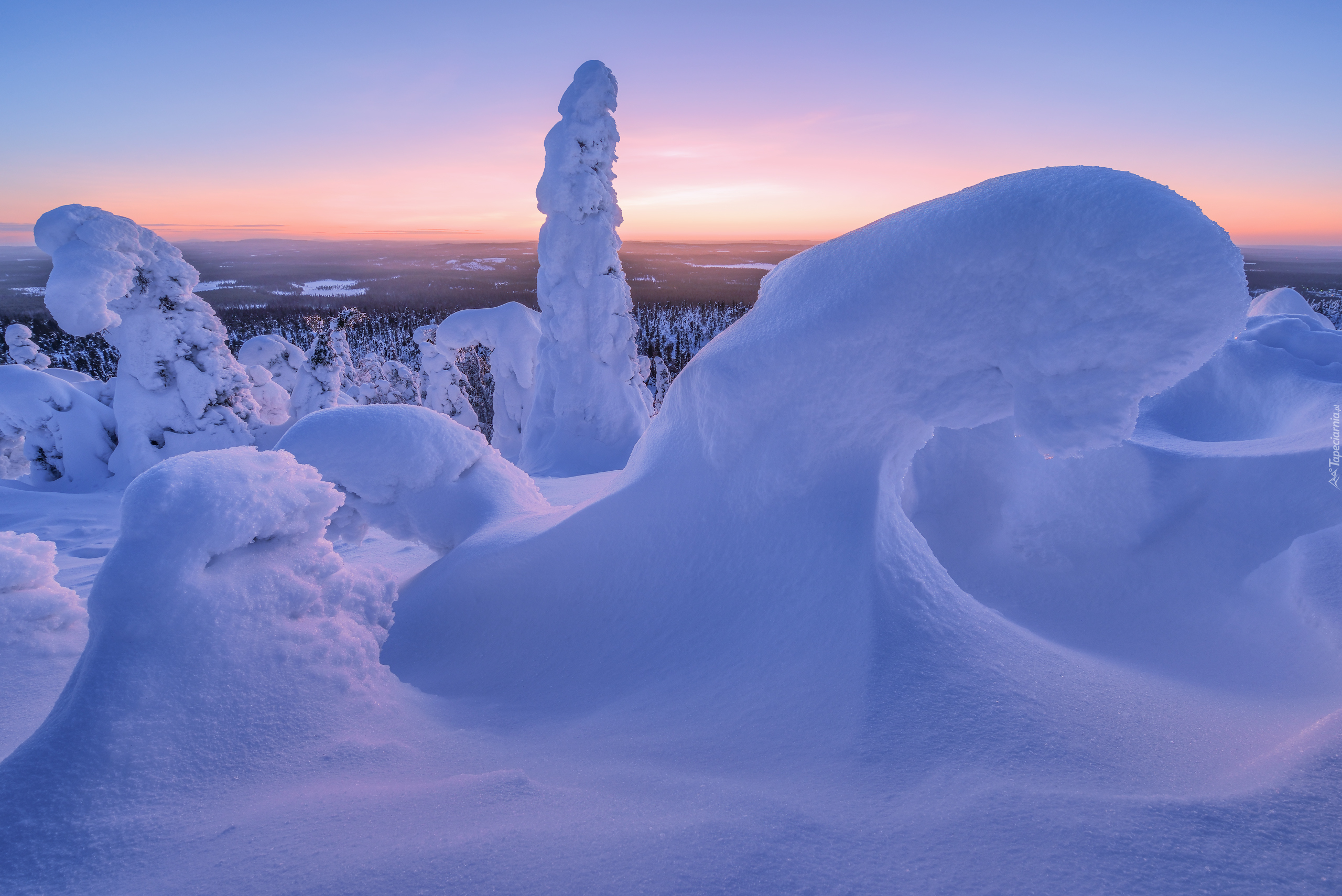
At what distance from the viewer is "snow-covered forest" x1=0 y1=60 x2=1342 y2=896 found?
71.2 inches

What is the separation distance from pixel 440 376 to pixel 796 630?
75.4 ft

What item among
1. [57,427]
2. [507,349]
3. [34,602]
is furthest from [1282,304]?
[57,427]

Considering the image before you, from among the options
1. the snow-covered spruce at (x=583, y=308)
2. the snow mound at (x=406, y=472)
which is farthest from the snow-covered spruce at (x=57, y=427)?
the snow mound at (x=406, y=472)

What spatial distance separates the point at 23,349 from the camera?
21625mm

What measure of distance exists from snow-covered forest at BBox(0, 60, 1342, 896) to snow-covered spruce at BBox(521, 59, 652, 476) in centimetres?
1067

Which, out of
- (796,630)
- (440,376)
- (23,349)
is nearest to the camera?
(796,630)

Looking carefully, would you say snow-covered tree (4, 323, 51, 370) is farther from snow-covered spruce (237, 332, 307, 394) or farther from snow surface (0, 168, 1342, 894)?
snow surface (0, 168, 1342, 894)

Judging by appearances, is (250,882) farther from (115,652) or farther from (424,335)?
(424,335)

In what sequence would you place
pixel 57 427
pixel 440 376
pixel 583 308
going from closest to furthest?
pixel 57 427, pixel 583 308, pixel 440 376

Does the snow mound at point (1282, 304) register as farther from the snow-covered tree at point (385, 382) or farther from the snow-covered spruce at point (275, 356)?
the snow-covered spruce at point (275, 356)

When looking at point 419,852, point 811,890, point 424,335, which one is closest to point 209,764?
point 419,852

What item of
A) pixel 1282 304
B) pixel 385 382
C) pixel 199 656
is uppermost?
pixel 1282 304

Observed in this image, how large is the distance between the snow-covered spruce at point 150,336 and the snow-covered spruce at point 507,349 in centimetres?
726

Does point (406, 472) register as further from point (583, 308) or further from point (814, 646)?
point (583, 308)
